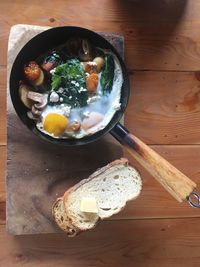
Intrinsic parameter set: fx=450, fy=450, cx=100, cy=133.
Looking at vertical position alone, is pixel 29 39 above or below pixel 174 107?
above

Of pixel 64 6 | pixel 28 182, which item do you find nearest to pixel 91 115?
pixel 28 182

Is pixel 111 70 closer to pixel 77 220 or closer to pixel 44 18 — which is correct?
pixel 44 18

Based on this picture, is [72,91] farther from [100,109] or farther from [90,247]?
[90,247]

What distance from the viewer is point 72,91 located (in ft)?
3.49

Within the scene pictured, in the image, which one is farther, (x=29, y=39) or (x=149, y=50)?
(x=149, y=50)

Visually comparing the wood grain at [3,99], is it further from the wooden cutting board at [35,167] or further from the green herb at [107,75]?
the green herb at [107,75]

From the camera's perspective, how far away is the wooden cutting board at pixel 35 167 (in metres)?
1.12

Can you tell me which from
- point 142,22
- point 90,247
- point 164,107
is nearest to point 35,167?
point 90,247

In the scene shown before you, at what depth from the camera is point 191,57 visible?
1.26m

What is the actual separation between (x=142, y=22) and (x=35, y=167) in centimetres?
50

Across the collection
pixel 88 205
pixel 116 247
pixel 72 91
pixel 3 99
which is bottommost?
pixel 116 247

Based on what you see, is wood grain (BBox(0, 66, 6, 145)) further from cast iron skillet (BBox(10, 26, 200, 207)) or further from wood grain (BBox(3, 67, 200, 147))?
wood grain (BBox(3, 67, 200, 147))

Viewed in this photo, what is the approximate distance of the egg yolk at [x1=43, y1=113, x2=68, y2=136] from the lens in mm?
1041

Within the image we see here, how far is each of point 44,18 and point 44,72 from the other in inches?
8.2
